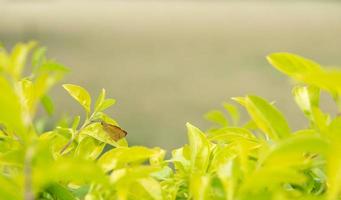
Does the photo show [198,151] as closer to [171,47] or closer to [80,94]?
[80,94]

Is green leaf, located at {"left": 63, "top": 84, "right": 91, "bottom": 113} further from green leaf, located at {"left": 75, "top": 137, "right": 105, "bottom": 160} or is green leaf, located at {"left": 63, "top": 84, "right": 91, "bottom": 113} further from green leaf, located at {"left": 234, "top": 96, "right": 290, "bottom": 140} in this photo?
green leaf, located at {"left": 234, "top": 96, "right": 290, "bottom": 140}

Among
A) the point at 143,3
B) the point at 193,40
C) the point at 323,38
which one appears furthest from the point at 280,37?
the point at 143,3

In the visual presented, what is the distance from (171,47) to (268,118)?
17.5 ft

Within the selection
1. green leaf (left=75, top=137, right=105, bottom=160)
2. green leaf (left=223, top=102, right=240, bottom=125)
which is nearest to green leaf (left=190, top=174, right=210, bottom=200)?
green leaf (left=75, top=137, right=105, bottom=160)

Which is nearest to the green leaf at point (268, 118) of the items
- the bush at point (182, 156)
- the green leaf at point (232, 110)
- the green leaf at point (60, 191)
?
the bush at point (182, 156)

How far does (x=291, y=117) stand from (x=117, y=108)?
1080mm

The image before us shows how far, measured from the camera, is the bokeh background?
396 centimetres

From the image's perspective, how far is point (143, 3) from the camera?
760 centimetres

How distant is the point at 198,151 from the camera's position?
1.18 feet

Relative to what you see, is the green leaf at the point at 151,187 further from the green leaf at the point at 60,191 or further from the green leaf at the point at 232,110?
the green leaf at the point at 232,110

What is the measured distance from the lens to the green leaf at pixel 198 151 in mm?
353

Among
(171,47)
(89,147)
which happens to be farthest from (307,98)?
(171,47)

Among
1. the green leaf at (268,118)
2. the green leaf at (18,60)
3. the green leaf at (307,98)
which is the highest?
the green leaf at (18,60)

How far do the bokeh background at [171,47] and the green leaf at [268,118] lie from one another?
288 cm
